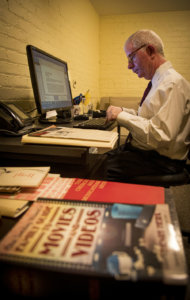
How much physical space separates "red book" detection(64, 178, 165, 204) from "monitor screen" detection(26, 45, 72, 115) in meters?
0.69

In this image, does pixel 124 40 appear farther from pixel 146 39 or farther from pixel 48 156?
pixel 48 156

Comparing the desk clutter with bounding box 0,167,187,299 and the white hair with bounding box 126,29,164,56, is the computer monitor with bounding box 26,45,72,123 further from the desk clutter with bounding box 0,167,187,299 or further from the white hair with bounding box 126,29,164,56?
the desk clutter with bounding box 0,167,187,299

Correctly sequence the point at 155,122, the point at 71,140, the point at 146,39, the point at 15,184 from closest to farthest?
the point at 15,184 → the point at 71,140 → the point at 155,122 → the point at 146,39

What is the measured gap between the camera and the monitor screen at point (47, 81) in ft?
3.71

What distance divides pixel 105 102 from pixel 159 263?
4.36 m

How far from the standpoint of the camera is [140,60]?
4.55ft

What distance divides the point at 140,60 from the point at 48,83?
2.06ft

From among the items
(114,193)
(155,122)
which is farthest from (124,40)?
(114,193)

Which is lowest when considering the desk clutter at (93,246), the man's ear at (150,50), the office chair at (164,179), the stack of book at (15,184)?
the office chair at (164,179)

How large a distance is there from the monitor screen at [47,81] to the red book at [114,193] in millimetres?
687

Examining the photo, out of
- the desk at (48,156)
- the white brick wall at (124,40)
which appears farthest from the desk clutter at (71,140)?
the white brick wall at (124,40)

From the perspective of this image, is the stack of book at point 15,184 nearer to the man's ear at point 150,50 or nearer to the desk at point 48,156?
the desk at point 48,156

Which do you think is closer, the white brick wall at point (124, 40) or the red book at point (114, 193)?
the red book at point (114, 193)

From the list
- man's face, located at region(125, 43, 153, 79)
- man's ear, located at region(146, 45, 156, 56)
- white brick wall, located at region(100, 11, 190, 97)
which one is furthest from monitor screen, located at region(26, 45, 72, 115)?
white brick wall, located at region(100, 11, 190, 97)
